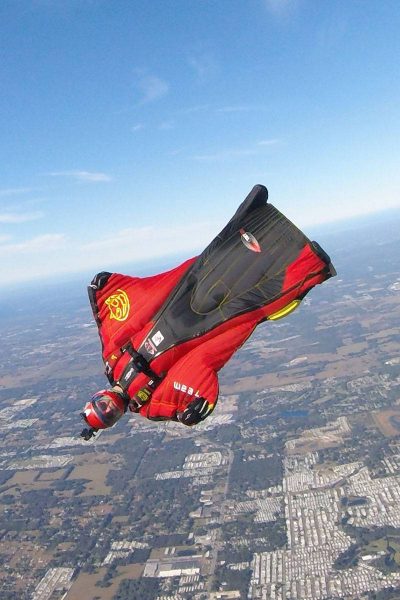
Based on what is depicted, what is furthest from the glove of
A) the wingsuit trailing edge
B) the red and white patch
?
the red and white patch

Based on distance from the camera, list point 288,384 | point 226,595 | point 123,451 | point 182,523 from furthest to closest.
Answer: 1. point 288,384
2. point 123,451
3. point 182,523
4. point 226,595

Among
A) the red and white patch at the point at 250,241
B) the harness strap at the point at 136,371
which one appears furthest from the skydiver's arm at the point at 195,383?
the red and white patch at the point at 250,241

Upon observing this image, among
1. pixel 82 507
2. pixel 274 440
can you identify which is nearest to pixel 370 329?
pixel 274 440

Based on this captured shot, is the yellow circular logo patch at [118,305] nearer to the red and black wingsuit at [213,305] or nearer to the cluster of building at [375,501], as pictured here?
the red and black wingsuit at [213,305]

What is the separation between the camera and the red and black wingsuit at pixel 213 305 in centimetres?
719

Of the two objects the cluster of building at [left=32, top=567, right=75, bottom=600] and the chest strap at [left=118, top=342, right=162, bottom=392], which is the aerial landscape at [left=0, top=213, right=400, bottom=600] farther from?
the chest strap at [left=118, top=342, right=162, bottom=392]

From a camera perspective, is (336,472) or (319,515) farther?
(336,472)

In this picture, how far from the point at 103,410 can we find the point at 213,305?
7.84 ft

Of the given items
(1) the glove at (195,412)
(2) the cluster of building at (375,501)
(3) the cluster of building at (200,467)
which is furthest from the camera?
(3) the cluster of building at (200,467)

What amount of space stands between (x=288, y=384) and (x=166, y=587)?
45.6 metres

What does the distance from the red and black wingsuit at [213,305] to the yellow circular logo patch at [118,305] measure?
5 centimetres

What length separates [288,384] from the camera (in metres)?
75.6

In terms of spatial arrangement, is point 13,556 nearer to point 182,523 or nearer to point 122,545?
point 122,545

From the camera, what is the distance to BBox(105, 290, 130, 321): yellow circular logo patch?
8680mm
